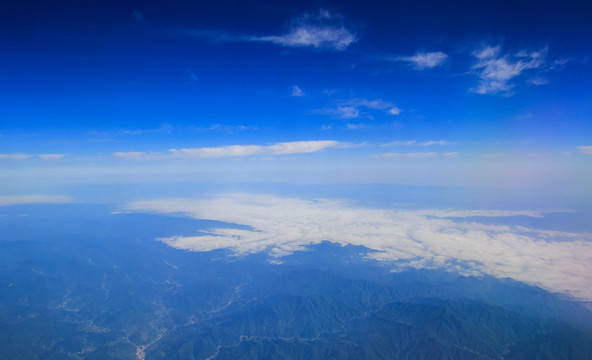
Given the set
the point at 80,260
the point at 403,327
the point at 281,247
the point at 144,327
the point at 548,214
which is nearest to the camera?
the point at 403,327

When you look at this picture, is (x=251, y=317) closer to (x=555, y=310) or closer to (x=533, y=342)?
(x=533, y=342)

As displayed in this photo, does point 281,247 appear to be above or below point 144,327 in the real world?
above

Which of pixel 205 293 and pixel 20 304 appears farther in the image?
pixel 205 293

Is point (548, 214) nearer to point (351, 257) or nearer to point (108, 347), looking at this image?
point (351, 257)

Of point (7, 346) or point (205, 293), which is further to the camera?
point (205, 293)

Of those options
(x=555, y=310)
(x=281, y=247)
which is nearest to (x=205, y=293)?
(x=281, y=247)

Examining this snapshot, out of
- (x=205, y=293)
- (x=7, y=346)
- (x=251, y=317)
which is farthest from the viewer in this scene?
(x=205, y=293)

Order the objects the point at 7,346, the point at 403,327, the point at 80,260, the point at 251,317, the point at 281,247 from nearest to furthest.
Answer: the point at 7,346
the point at 403,327
the point at 251,317
the point at 80,260
the point at 281,247

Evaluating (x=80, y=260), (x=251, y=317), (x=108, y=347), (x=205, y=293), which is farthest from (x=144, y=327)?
(x=80, y=260)

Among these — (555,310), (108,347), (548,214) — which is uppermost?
(548,214)
